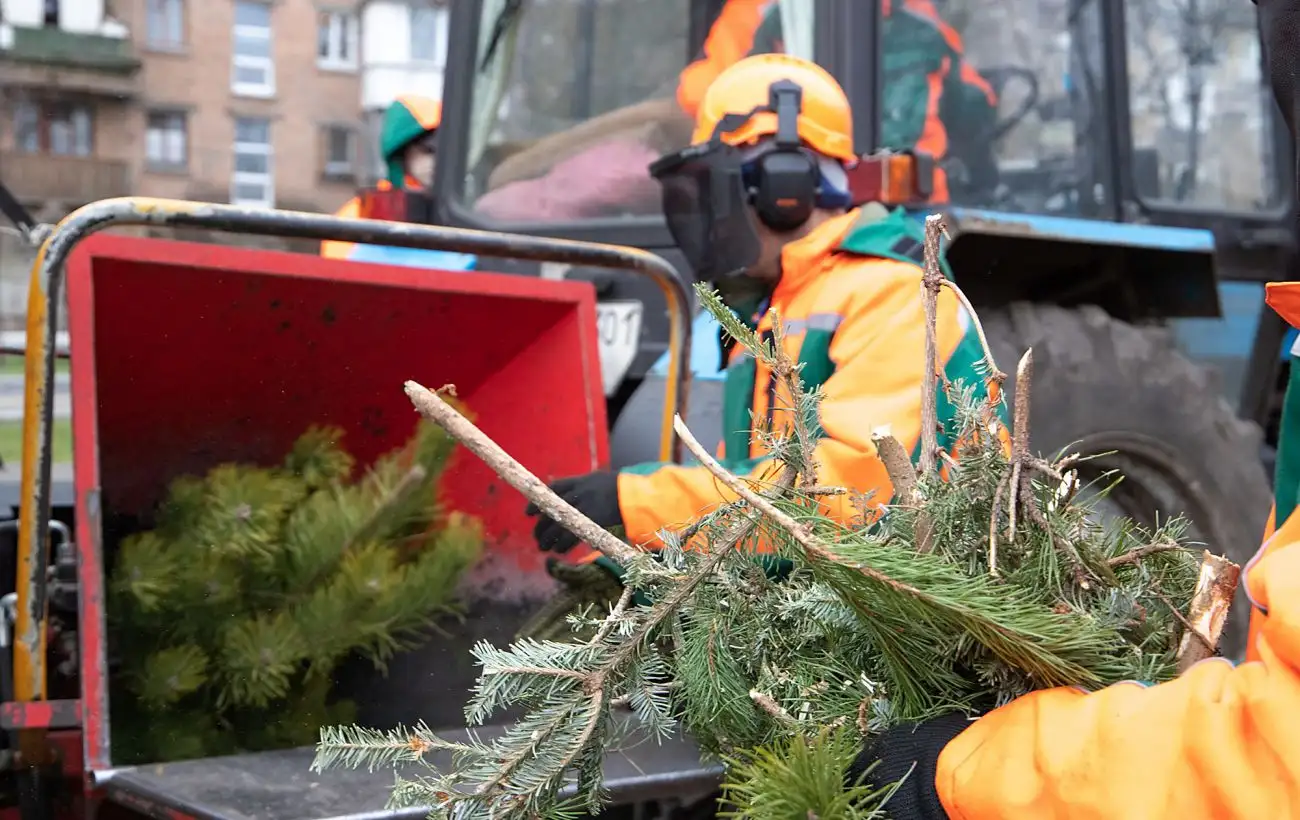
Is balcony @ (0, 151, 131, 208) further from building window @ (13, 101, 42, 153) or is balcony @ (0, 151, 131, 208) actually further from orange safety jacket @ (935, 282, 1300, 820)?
orange safety jacket @ (935, 282, 1300, 820)

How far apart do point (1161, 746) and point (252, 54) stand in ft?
113

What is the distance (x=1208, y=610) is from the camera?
1135mm

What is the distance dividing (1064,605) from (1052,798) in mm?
185

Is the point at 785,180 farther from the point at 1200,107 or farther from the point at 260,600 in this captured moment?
the point at 1200,107

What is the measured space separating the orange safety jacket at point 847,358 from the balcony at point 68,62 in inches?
1234

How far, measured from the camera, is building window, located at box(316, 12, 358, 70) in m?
33.2

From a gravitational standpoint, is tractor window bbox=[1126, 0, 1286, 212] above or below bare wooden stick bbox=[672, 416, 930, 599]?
above

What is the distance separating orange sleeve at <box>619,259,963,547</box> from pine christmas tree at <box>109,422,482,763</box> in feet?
2.04

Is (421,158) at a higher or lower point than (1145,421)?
higher

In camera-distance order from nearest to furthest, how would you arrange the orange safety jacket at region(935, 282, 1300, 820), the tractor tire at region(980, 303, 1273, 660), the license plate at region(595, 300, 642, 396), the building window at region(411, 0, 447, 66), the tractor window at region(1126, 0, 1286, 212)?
the orange safety jacket at region(935, 282, 1300, 820) < the tractor tire at region(980, 303, 1273, 660) < the license plate at region(595, 300, 642, 396) < the tractor window at region(1126, 0, 1286, 212) < the building window at region(411, 0, 447, 66)

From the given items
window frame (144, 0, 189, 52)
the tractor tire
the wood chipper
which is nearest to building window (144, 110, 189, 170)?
window frame (144, 0, 189, 52)

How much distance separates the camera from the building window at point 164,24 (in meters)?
31.6

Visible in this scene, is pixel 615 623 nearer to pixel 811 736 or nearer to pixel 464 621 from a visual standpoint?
pixel 811 736

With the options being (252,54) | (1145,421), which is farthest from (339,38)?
(1145,421)
